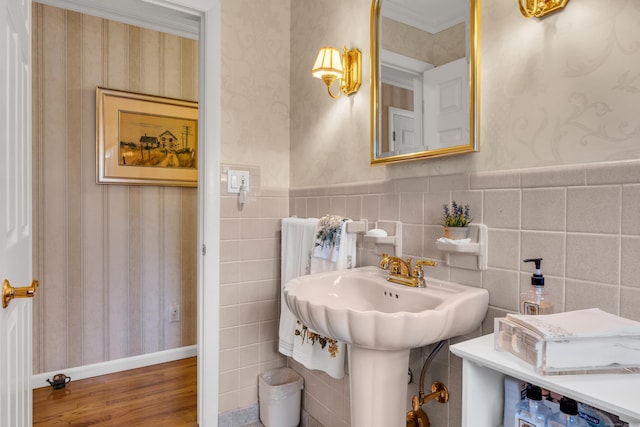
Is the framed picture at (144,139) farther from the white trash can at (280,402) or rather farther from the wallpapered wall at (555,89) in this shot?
the wallpapered wall at (555,89)

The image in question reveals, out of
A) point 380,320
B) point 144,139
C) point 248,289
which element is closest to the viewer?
point 380,320

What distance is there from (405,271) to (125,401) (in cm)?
190

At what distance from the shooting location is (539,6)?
99cm

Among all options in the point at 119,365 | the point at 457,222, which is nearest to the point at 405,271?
the point at 457,222

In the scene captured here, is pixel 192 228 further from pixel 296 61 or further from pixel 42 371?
pixel 296 61

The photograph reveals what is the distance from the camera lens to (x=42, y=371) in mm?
2336

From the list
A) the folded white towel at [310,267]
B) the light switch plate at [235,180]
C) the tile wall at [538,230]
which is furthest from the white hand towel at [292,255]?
the tile wall at [538,230]

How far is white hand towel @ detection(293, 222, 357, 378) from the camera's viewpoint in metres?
1.56

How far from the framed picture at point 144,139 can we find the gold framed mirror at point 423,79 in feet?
5.72

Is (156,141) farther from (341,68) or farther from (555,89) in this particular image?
(555,89)

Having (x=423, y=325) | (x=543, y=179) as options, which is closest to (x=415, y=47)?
(x=543, y=179)

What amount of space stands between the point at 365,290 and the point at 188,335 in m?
1.94

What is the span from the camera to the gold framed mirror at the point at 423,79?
1189 mm
